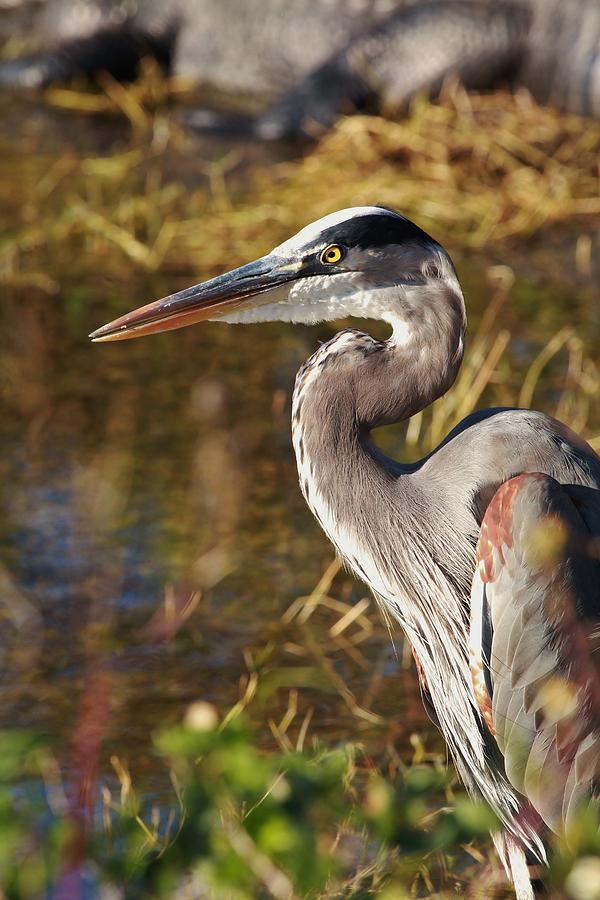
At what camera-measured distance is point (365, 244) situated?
9.23 feet

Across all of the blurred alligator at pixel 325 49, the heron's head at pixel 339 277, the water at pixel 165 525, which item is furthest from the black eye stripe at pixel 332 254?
the blurred alligator at pixel 325 49

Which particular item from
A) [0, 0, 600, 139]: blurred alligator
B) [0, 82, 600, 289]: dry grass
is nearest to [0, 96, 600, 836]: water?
[0, 82, 600, 289]: dry grass

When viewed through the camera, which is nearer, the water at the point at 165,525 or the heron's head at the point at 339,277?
the heron's head at the point at 339,277

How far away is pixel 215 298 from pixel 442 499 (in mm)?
529

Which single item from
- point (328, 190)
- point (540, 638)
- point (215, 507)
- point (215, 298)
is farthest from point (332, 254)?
point (328, 190)

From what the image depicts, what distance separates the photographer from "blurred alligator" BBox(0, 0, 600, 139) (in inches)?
286

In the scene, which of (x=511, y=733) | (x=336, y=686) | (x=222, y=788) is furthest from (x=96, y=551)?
(x=222, y=788)

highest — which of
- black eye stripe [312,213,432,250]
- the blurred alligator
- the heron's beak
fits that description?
black eye stripe [312,213,432,250]

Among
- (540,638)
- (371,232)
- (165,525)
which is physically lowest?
(165,525)

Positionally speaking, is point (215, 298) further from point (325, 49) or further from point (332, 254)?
point (325, 49)

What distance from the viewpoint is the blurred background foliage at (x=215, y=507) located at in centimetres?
166

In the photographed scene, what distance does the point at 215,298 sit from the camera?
283 cm

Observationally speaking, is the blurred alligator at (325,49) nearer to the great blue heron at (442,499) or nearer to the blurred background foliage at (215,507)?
the blurred background foliage at (215,507)

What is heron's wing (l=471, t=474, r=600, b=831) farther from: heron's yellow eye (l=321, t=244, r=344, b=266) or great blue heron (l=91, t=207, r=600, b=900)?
heron's yellow eye (l=321, t=244, r=344, b=266)
